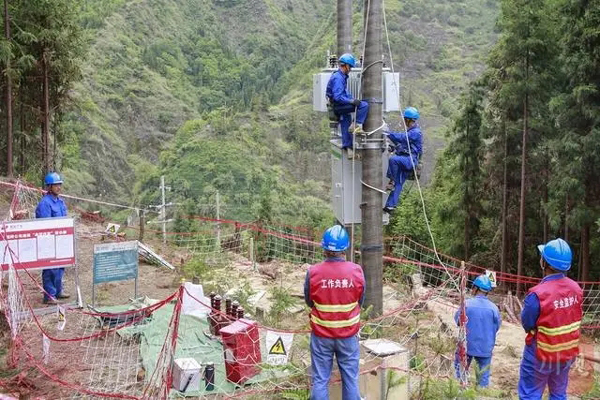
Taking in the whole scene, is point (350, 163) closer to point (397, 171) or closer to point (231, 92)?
point (397, 171)

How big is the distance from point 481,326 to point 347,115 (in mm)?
2699

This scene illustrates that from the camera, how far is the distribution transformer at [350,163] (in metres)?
7.45

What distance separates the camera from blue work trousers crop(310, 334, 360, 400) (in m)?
5.25

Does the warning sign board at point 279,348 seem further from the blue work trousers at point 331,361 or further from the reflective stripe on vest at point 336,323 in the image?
the reflective stripe on vest at point 336,323

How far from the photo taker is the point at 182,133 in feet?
262

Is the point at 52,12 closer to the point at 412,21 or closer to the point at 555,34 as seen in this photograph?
the point at 555,34

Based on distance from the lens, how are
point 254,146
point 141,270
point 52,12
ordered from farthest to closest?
1. point 254,146
2. point 52,12
3. point 141,270

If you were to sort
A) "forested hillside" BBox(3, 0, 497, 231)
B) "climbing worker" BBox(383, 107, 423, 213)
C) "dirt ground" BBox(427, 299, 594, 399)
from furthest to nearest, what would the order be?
"forested hillside" BBox(3, 0, 497, 231) < "dirt ground" BBox(427, 299, 594, 399) < "climbing worker" BBox(383, 107, 423, 213)

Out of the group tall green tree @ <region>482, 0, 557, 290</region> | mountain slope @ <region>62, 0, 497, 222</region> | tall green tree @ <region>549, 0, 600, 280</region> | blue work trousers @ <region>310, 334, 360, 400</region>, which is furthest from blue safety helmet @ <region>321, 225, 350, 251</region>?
mountain slope @ <region>62, 0, 497, 222</region>

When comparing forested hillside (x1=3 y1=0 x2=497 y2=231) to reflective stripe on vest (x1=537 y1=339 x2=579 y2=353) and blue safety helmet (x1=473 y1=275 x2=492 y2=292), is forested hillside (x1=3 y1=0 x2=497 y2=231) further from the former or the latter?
reflective stripe on vest (x1=537 y1=339 x2=579 y2=353)

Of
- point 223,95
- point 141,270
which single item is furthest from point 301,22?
point 141,270

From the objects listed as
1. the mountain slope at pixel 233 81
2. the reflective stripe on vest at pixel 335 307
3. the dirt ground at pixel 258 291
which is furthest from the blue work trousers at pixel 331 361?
the mountain slope at pixel 233 81

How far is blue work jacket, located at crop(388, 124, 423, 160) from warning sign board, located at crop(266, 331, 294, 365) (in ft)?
9.24

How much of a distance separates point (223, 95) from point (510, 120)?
8667cm
